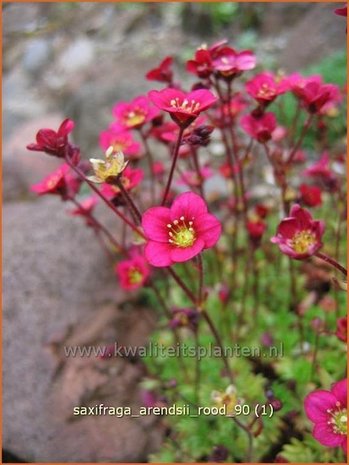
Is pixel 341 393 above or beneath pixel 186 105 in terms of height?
beneath

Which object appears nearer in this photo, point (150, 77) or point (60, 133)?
point (60, 133)

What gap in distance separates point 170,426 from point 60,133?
1334 millimetres

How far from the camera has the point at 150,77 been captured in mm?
1909

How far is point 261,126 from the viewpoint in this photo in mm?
1872

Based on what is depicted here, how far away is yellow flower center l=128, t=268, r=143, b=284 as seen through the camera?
2.19m

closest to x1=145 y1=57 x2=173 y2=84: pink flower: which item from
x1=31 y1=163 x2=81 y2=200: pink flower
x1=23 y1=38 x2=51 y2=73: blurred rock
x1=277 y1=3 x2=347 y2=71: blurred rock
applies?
x1=31 y1=163 x2=81 y2=200: pink flower

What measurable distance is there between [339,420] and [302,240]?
525 millimetres

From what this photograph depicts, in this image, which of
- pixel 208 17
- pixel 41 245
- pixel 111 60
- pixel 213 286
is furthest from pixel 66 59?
pixel 213 286

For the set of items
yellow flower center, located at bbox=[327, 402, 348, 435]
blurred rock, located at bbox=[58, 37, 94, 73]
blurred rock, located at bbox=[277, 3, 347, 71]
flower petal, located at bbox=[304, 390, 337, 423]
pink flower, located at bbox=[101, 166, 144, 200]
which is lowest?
blurred rock, located at bbox=[58, 37, 94, 73]

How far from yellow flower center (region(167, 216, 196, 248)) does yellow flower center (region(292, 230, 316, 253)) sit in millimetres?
272

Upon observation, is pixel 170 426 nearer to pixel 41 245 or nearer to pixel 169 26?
pixel 41 245

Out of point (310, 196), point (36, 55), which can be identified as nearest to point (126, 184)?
point (310, 196)

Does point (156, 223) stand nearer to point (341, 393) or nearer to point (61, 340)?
point (341, 393)

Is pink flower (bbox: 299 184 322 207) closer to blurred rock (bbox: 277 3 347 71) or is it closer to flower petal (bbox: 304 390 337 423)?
flower petal (bbox: 304 390 337 423)
